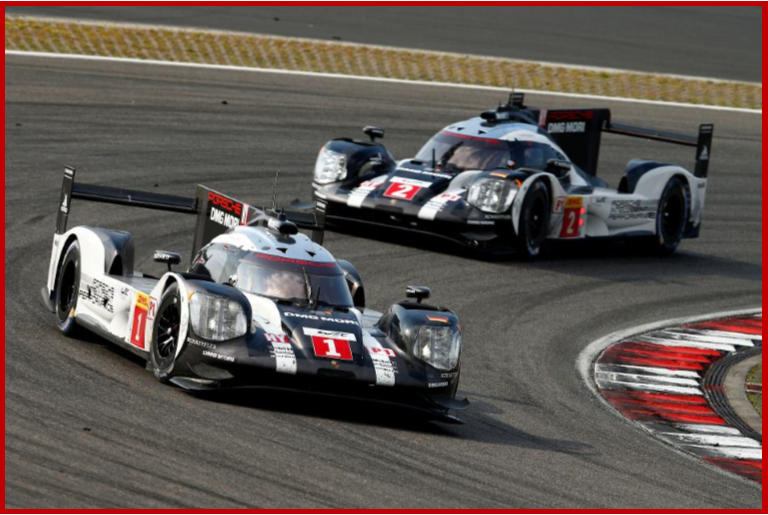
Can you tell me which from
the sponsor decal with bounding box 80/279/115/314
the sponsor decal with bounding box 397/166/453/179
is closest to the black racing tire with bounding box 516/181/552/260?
the sponsor decal with bounding box 397/166/453/179

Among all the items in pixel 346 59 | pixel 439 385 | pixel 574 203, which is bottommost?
pixel 439 385

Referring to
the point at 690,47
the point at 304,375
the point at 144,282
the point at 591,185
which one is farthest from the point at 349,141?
the point at 690,47

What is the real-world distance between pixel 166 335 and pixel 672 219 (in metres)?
11.5

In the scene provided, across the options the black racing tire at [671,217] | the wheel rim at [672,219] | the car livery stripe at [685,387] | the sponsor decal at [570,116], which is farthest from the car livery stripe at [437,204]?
the wheel rim at [672,219]

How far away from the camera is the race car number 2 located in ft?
34.9

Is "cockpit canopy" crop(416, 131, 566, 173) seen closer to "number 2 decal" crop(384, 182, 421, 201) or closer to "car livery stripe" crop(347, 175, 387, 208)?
"number 2 decal" crop(384, 182, 421, 201)

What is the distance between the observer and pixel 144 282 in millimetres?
12406

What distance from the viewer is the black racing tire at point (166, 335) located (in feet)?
35.2

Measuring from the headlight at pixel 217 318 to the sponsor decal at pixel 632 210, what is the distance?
10.0 metres

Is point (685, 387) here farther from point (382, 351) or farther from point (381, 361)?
point (381, 361)

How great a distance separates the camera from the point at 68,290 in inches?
502

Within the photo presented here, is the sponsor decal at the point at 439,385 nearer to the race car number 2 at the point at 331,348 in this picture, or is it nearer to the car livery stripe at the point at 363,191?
the race car number 2 at the point at 331,348

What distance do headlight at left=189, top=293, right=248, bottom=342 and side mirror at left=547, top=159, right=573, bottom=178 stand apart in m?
9.11

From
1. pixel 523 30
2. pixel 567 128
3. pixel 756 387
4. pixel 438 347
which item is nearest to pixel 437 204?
pixel 567 128
